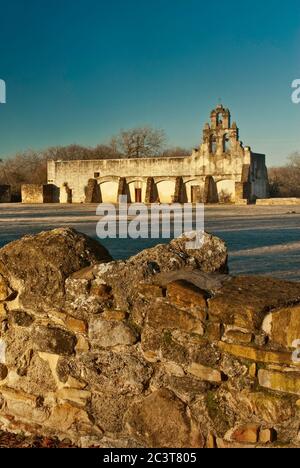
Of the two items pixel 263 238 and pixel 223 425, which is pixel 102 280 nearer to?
pixel 223 425

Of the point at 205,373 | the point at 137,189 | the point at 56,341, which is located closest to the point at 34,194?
the point at 137,189

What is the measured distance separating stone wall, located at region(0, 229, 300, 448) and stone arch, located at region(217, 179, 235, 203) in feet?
133

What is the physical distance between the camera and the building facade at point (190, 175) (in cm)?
4391

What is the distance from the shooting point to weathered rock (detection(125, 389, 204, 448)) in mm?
3035

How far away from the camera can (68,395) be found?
339cm

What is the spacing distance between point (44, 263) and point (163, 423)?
1323mm

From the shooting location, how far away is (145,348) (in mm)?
3205

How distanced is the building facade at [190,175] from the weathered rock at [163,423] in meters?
38.3

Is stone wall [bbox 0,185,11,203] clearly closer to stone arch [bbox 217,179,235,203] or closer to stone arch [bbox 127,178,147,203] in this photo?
stone arch [bbox 127,178,147,203]

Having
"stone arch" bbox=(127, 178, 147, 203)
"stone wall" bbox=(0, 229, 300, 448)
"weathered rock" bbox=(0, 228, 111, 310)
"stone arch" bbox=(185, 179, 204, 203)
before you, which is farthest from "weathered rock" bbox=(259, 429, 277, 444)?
"stone arch" bbox=(127, 178, 147, 203)

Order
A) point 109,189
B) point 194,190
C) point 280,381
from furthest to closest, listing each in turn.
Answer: point 109,189
point 194,190
point 280,381

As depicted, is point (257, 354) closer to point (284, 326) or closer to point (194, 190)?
point (284, 326)
